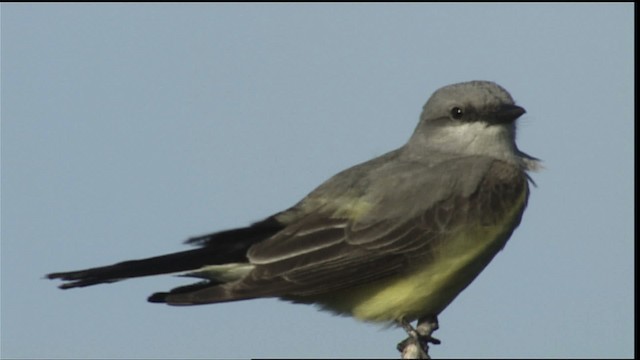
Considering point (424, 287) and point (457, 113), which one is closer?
point (424, 287)

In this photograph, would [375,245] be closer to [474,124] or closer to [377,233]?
[377,233]

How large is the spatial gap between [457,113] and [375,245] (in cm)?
123

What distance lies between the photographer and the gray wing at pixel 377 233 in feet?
22.1

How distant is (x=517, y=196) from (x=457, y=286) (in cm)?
77

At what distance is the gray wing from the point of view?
673 centimetres

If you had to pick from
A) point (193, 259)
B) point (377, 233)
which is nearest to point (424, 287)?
point (377, 233)

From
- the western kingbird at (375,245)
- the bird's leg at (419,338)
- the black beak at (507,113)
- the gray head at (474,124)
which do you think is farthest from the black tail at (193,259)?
the black beak at (507,113)

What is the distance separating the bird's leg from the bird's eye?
137cm

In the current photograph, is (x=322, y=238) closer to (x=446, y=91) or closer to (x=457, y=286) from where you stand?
(x=457, y=286)

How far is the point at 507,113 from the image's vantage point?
24.6 feet

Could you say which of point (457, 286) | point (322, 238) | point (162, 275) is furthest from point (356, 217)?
point (162, 275)

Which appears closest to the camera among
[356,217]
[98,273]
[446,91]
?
[98,273]

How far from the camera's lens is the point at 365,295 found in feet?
22.5

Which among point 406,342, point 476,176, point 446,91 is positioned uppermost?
point 446,91
